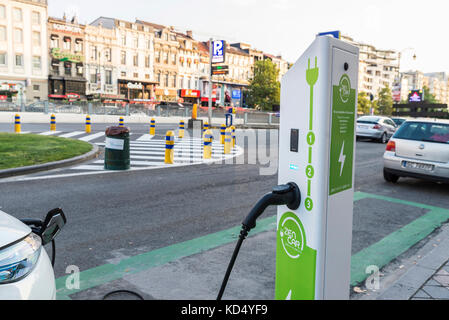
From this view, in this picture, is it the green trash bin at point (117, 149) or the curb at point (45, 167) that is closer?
the curb at point (45, 167)

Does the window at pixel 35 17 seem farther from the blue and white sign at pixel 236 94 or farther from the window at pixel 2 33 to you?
the blue and white sign at pixel 236 94

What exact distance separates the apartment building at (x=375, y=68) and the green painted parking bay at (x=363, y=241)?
125 meters

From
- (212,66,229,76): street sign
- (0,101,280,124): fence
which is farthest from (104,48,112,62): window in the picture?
(212,66,229,76): street sign

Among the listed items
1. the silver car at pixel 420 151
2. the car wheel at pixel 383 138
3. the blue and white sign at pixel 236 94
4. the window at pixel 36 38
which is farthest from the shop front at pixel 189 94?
the silver car at pixel 420 151

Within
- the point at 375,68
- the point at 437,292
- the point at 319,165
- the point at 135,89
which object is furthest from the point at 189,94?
the point at 375,68

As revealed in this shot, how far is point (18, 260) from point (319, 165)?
153cm

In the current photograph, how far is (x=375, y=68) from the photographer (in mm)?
135500

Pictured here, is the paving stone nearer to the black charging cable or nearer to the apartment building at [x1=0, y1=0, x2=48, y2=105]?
the black charging cable

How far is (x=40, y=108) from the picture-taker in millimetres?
28594

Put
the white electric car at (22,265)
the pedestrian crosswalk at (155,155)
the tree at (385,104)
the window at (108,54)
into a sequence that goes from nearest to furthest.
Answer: the white electric car at (22,265)
the pedestrian crosswalk at (155,155)
the window at (108,54)
the tree at (385,104)

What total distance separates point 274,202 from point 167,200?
4841mm

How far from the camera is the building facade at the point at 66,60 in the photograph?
54500 millimetres

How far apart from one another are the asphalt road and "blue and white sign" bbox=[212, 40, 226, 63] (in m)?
19.5
